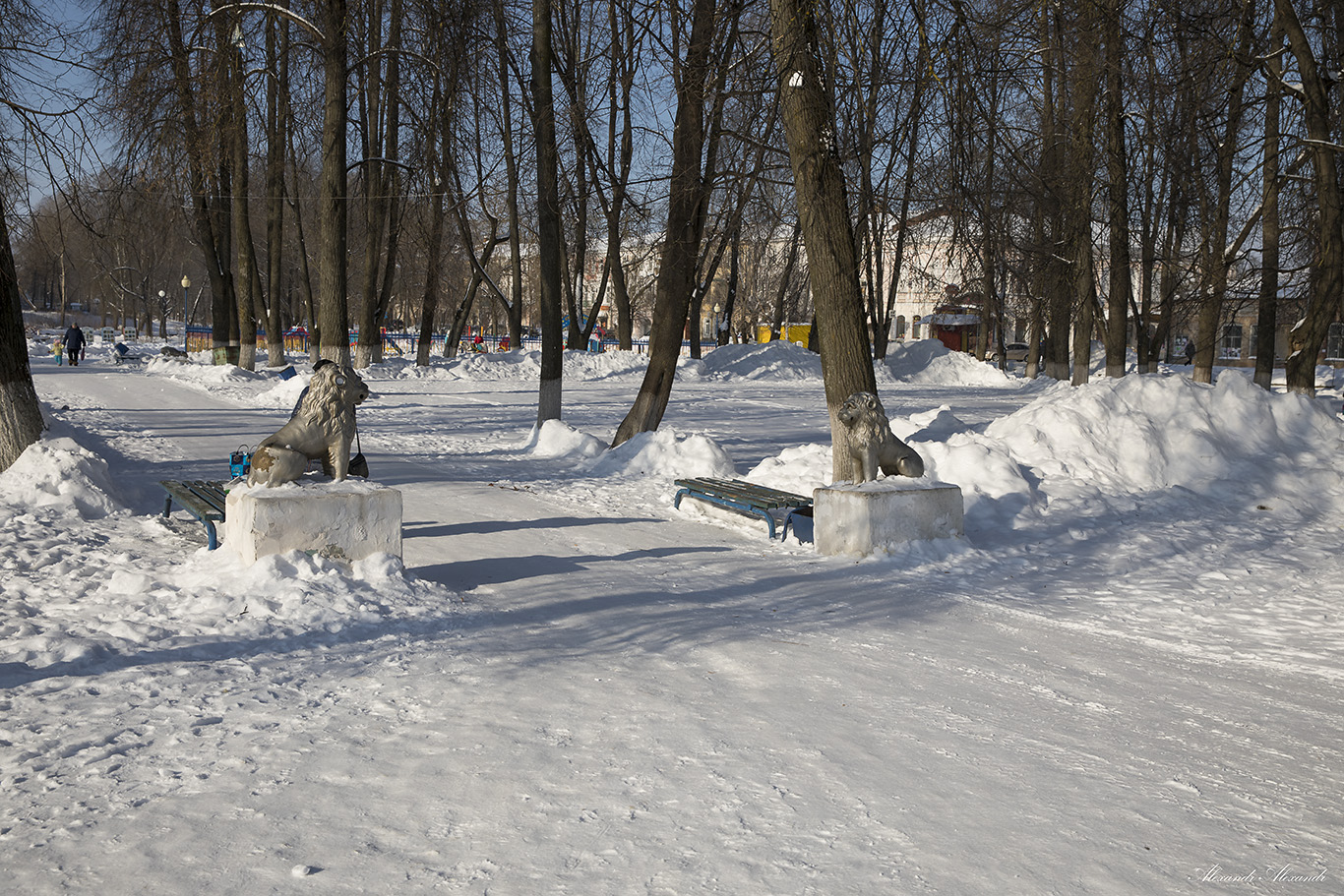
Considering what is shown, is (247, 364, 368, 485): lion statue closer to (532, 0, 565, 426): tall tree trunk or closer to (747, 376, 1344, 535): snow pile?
(747, 376, 1344, 535): snow pile

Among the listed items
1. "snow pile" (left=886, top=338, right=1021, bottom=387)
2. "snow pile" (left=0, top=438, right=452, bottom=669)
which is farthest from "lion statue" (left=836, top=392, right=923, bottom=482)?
"snow pile" (left=886, top=338, right=1021, bottom=387)

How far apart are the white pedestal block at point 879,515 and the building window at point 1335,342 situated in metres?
36.2

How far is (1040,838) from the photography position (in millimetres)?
3477

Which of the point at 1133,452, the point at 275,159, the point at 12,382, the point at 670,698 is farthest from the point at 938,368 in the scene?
the point at 670,698

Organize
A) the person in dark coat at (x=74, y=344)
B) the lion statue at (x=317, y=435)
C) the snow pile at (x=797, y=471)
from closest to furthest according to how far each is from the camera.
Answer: the lion statue at (x=317, y=435)
the snow pile at (x=797, y=471)
the person in dark coat at (x=74, y=344)

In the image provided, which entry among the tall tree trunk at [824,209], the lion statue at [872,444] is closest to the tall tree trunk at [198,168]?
the tall tree trunk at [824,209]

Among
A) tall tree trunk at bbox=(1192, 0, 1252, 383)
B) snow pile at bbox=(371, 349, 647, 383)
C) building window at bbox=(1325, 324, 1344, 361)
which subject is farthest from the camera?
building window at bbox=(1325, 324, 1344, 361)

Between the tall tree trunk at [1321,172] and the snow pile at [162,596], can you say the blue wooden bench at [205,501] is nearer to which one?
the snow pile at [162,596]

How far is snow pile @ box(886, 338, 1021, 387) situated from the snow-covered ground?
27.0m

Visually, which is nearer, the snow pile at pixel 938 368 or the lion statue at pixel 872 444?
the lion statue at pixel 872 444

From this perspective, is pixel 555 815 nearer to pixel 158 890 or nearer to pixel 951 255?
pixel 158 890

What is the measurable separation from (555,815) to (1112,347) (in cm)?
2061

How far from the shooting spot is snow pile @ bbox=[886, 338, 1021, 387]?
1455 inches

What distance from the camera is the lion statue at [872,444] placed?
8.32 meters
